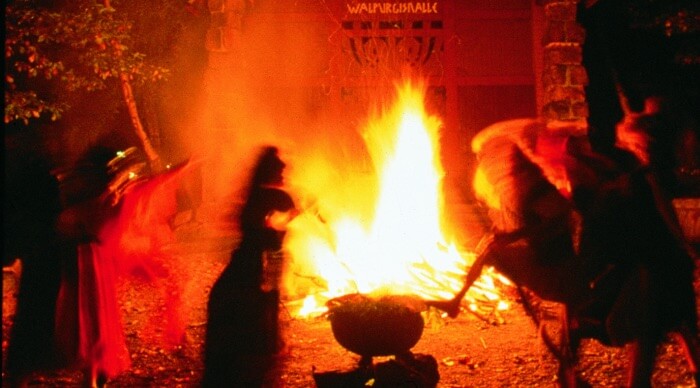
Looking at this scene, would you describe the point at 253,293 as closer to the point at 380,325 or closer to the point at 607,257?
the point at 380,325

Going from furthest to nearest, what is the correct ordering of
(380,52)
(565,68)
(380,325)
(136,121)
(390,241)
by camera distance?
(136,121), (380,52), (565,68), (390,241), (380,325)

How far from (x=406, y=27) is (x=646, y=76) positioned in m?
5.04

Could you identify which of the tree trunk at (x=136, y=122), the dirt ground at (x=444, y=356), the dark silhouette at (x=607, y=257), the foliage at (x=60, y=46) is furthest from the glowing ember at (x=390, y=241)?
the tree trunk at (x=136, y=122)

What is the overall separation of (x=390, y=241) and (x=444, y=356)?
185cm

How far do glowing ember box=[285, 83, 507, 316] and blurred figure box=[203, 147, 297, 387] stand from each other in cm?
47

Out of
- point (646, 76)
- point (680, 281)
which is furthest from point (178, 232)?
point (646, 76)

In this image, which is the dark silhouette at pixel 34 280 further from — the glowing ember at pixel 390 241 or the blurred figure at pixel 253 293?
the glowing ember at pixel 390 241

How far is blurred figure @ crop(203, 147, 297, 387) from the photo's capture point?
18.3 ft

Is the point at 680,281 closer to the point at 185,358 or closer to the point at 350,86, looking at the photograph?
the point at 185,358

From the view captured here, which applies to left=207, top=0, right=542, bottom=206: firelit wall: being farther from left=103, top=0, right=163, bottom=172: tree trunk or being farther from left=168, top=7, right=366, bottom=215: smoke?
left=103, top=0, right=163, bottom=172: tree trunk

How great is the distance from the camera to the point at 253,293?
20.2ft

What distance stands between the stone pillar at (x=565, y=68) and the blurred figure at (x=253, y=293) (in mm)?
4457

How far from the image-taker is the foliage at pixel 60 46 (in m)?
8.92

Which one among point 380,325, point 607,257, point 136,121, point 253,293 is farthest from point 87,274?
point 136,121
